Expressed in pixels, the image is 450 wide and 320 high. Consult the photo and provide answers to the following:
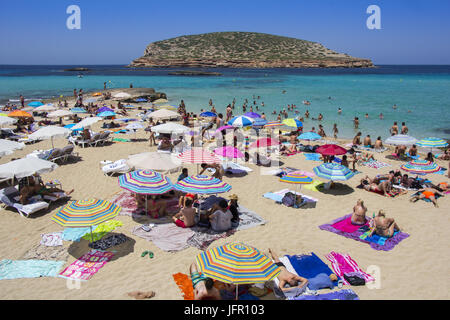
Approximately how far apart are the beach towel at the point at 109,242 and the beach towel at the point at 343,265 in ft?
14.4

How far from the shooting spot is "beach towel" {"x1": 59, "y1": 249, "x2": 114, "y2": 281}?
5.71 metres

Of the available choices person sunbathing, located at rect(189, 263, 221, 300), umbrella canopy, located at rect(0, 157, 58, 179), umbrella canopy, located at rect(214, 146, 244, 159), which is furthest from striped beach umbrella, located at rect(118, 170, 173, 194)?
umbrella canopy, located at rect(214, 146, 244, 159)

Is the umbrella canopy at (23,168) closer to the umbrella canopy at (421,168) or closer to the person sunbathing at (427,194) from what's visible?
the person sunbathing at (427,194)

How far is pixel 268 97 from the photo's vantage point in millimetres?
39000

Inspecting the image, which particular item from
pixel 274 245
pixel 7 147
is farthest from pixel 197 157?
pixel 7 147

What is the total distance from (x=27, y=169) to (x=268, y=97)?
110 feet

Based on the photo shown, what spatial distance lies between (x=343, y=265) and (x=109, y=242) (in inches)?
191

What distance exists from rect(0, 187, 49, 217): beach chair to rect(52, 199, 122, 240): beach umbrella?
2.40 m

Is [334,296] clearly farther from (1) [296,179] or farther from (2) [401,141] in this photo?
(2) [401,141]

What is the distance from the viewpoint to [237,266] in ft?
15.2

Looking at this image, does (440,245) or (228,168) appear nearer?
(440,245)
